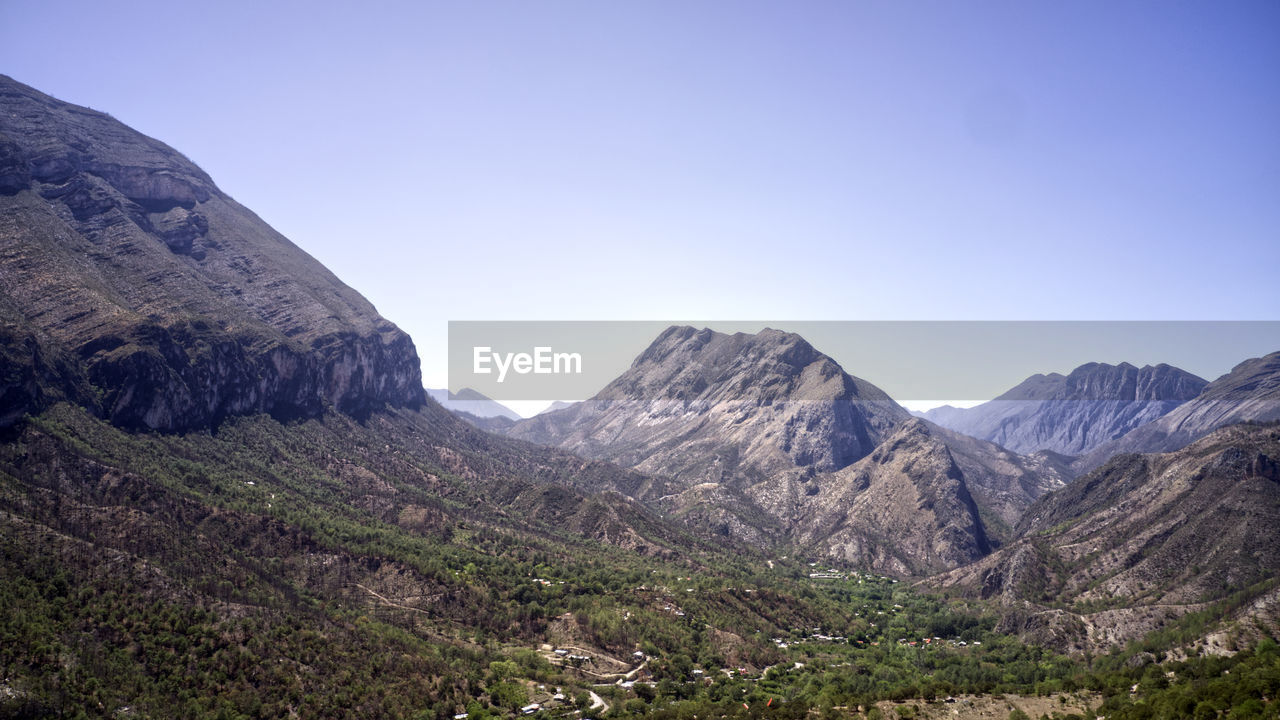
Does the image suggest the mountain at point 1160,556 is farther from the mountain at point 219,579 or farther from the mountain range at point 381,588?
the mountain at point 219,579

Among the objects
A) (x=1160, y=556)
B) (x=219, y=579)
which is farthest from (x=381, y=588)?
(x=1160, y=556)

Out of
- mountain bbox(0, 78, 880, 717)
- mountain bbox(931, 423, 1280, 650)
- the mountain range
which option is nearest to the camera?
mountain bbox(0, 78, 880, 717)

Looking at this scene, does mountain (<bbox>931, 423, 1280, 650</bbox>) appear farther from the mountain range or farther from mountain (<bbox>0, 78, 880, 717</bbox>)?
mountain (<bbox>0, 78, 880, 717</bbox>)

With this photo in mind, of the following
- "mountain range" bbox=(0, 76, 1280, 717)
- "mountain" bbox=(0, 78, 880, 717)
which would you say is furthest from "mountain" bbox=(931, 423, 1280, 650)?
"mountain" bbox=(0, 78, 880, 717)

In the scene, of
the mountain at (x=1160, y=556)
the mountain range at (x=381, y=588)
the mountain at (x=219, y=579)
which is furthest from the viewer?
the mountain at (x=1160, y=556)

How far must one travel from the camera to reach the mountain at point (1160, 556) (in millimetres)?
124062

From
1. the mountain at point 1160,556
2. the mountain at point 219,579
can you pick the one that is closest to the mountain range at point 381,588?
the mountain at point 219,579

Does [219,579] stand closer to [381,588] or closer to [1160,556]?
[381,588]

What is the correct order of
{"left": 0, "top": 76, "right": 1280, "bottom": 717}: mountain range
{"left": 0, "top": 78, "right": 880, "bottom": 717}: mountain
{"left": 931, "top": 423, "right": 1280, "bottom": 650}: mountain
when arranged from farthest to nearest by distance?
{"left": 931, "top": 423, "right": 1280, "bottom": 650}: mountain, {"left": 0, "top": 76, "right": 1280, "bottom": 717}: mountain range, {"left": 0, "top": 78, "right": 880, "bottom": 717}: mountain

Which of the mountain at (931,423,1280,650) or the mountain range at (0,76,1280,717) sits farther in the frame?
the mountain at (931,423,1280,650)

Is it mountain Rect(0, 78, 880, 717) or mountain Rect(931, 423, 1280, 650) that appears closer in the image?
mountain Rect(0, 78, 880, 717)

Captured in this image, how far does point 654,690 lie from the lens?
107875 mm

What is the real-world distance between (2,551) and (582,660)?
258ft

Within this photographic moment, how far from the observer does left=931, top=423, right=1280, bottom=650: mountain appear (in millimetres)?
124062
